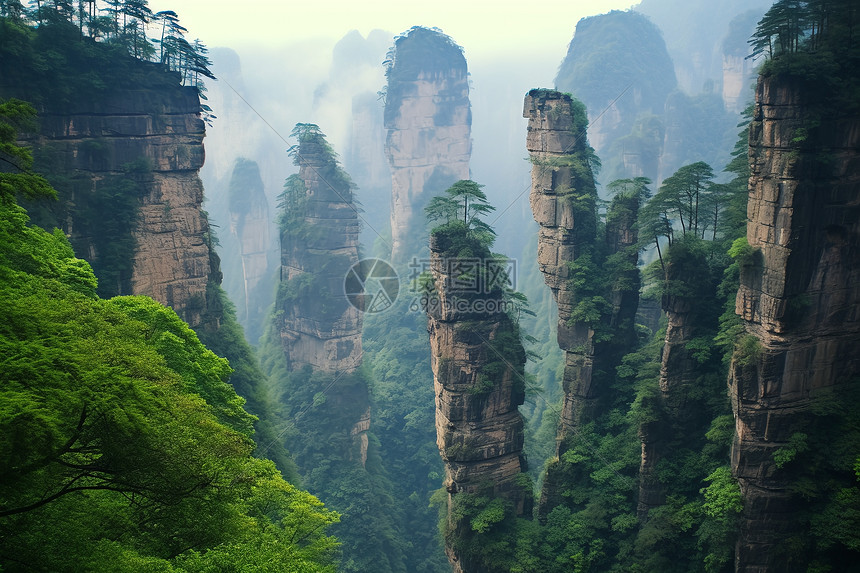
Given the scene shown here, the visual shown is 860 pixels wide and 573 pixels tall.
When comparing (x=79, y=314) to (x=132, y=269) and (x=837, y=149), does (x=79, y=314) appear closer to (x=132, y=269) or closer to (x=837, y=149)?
(x=132, y=269)

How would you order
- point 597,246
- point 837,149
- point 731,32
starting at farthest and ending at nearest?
1. point 731,32
2. point 597,246
3. point 837,149

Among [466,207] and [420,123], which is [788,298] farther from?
[420,123]

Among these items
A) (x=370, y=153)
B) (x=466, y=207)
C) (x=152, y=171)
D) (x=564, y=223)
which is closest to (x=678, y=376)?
(x=564, y=223)

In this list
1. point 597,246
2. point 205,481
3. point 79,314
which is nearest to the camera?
point 205,481

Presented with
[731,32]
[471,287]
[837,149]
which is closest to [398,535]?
[471,287]

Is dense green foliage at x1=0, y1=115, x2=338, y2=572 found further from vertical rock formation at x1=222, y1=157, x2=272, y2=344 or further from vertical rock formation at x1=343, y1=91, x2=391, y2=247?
vertical rock formation at x1=343, y1=91, x2=391, y2=247

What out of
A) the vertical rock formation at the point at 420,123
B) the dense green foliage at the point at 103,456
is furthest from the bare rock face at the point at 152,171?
the vertical rock formation at the point at 420,123

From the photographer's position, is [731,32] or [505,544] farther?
[731,32]

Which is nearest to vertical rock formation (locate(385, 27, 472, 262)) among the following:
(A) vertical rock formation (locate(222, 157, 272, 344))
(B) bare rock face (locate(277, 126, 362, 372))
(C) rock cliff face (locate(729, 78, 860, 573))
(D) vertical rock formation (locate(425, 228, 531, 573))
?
(A) vertical rock formation (locate(222, 157, 272, 344))
